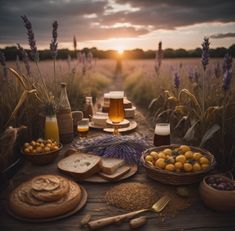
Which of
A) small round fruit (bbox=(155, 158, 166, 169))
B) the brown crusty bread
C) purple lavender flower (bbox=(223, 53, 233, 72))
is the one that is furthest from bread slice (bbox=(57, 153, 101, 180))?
purple lavender flower (bbox=(223, 53, 233, 72))

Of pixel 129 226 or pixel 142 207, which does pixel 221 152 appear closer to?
pixel 142 207

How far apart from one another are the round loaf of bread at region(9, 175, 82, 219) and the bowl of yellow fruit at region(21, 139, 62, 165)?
2.21 feet

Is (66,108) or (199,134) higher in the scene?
(66,108)

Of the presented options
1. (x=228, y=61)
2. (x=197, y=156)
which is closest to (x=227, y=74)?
(x=228, y=61)

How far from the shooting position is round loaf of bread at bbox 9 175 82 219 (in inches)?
71.7

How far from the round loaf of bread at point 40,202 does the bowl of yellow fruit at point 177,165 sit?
0.64 metres

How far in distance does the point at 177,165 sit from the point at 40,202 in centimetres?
100

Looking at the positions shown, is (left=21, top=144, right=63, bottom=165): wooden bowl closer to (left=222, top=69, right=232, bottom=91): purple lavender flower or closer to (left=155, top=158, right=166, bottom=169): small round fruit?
(left=155, top=158, right=166, bottom=169): small round fruit

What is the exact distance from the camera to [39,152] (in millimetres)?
2682

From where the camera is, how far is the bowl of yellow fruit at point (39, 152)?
2650mm

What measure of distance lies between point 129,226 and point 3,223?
0.74 m

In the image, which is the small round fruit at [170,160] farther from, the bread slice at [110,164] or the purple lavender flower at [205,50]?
the purple lavender flower at [205,50]

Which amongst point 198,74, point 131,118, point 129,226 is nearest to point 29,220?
point 129,226

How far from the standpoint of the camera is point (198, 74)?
442cm
